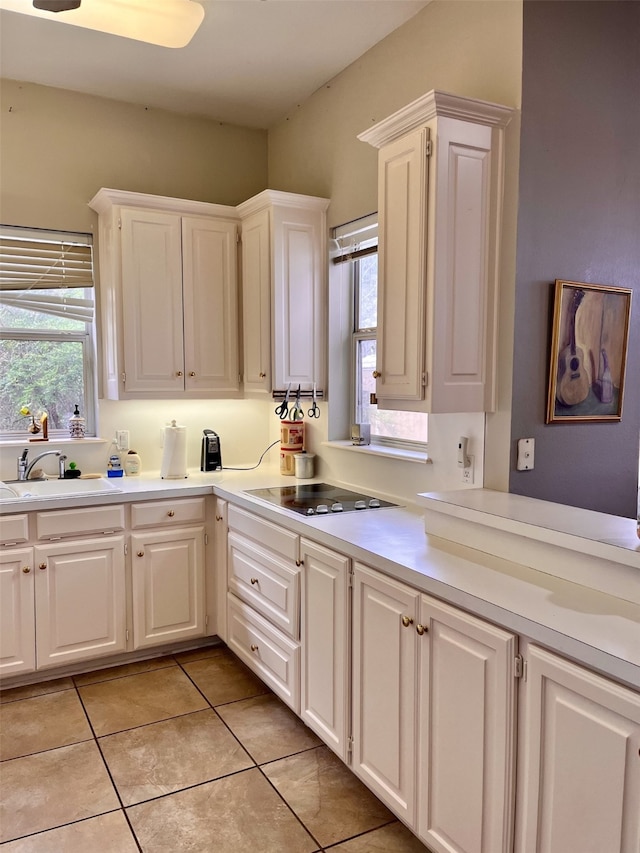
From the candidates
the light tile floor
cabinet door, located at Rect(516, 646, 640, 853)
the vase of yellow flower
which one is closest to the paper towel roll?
the vase of yellow flower

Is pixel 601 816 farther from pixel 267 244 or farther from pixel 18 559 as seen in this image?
pixel 267 244

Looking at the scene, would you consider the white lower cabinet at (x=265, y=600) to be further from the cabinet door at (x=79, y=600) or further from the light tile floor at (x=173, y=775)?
the cabinet door at (x=79, y=600)

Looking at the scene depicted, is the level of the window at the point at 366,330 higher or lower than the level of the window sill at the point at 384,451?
higher

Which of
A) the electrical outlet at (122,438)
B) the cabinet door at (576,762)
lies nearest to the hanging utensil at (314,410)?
the electrical outlet at (122,438)

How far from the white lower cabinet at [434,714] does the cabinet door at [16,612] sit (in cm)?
161

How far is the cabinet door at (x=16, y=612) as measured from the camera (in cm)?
279

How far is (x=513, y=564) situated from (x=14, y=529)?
2126 millimetres

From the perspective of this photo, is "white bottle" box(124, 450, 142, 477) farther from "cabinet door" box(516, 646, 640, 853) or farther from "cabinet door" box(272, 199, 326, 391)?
"cabinet door" box(516, 646, 640, 853)

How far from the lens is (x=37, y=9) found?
7.89 feet

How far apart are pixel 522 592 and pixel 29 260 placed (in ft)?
9.73

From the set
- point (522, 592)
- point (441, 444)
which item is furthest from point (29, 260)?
point (522, 592)

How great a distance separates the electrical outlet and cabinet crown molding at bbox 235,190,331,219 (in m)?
1.41

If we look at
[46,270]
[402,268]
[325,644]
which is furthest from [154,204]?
[325,644]

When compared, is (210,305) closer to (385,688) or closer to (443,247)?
(443,247)
